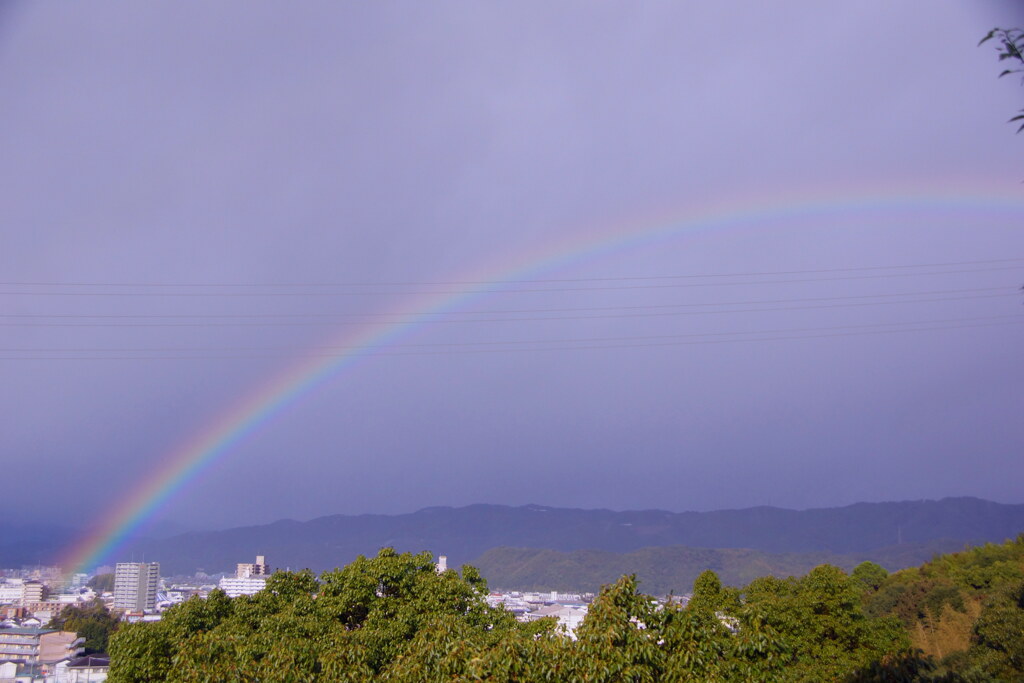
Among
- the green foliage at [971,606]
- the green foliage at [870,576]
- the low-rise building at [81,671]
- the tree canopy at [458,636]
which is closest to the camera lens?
the tree canopy at [458,636]

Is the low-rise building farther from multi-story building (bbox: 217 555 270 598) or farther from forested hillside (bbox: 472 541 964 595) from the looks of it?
forested hillside (bbox: 472 541 964 595)

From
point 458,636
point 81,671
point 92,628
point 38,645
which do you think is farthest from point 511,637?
point 92,628

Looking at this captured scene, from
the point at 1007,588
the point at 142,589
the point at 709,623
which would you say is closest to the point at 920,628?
the point at 1007,588

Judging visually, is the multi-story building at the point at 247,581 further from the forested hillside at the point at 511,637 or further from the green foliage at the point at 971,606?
the forested hillside at the point at 511,637

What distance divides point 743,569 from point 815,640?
522ft

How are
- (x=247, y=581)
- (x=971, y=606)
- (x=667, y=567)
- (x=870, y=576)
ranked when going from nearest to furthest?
(x=971, y=606) → (x=870, y=576) → (x=247, y=581) → (x=667, y=567)

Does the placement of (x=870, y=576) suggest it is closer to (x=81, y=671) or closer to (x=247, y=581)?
(x=81, y=671)

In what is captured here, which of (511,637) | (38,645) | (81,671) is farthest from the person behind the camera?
(38,645)

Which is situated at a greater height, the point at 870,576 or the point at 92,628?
the point at 870,576

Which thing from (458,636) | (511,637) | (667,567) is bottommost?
→ (667,567)

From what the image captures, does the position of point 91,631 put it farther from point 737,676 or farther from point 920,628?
point 737,676

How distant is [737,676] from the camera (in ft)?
32.7

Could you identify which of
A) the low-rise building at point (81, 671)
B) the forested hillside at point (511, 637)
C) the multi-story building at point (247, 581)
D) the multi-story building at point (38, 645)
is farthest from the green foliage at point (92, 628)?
the multi-story building at point (247, 581)

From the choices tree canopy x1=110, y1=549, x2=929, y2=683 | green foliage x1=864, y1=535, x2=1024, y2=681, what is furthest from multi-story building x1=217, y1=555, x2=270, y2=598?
tree canopy x1=110, y1=549, x2=929, y2=683
